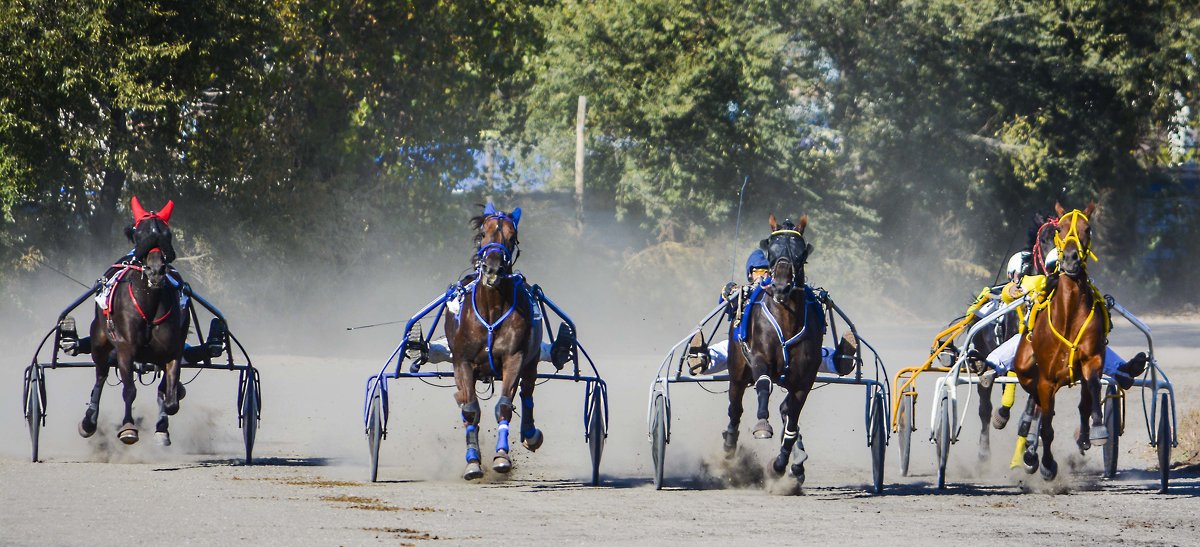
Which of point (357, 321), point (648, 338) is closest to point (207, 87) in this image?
point (357, 321)

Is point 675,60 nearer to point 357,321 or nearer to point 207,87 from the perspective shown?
point 357,321

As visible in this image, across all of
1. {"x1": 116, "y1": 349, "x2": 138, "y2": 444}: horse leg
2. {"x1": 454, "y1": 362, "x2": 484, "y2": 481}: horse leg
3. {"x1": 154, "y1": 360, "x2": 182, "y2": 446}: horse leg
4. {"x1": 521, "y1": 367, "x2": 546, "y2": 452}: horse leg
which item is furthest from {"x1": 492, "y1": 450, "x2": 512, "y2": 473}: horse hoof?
{"x1": 116, "y1": 349, "x2": 138, "y2": 444}: horse leg

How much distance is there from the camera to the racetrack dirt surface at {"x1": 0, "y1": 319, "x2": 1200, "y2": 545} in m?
9.91

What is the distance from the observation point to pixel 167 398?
13.6 metres

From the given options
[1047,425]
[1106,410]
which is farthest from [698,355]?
[1106,410]

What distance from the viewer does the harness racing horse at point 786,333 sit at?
12352mm

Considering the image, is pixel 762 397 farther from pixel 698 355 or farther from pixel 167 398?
pixel 167 398

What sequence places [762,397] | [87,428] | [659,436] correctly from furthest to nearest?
[87,428], [659,436], [762,397]

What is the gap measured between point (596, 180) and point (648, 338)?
9.12m

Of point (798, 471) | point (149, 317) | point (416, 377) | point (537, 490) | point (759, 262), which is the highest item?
point (759, 262)

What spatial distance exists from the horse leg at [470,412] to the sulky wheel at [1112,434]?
4.78m

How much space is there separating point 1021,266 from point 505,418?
4.82 metres

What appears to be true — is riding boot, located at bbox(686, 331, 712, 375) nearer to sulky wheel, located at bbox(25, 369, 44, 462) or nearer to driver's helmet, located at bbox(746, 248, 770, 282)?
driver's helmet, located at bbox(746, 248, 770, 282)

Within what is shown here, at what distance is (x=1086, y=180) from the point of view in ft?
143
